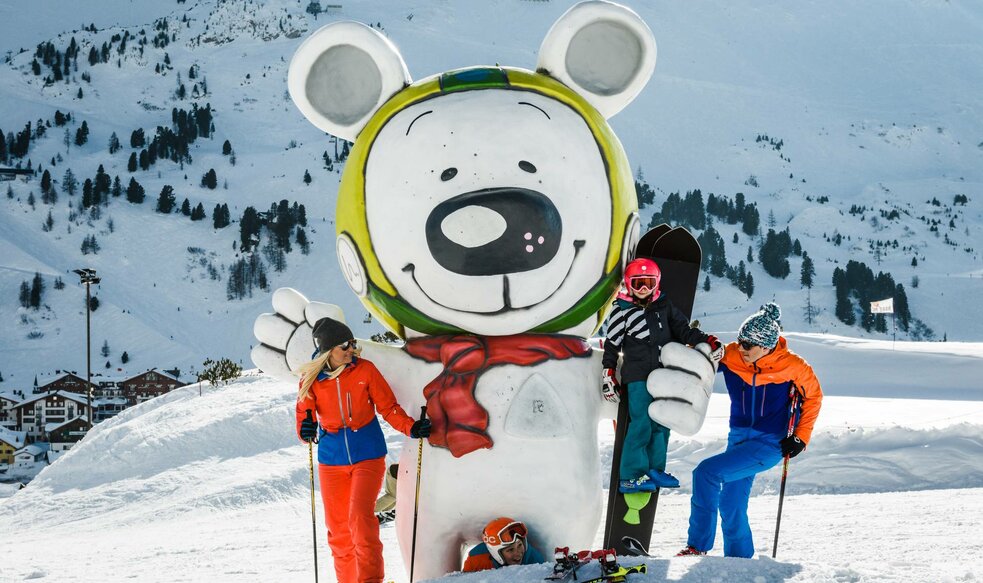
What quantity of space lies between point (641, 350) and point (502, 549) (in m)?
1.07

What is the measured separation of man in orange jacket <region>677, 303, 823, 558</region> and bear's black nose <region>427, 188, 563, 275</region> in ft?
3.32

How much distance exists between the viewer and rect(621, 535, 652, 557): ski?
3.96m

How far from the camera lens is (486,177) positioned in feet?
13.3

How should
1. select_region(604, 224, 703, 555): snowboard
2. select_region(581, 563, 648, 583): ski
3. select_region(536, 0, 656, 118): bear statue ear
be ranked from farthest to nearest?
select_region(604, 224, 703, 555): snowboard, select_region(536, 0, 656, 118): bear statue ear, select_region(581, 563, 648, 583): ski

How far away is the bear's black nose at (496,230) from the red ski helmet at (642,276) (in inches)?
15.9

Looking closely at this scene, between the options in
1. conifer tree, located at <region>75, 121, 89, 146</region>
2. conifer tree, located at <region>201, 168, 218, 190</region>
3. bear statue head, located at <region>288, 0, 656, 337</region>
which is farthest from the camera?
conifer tree, located at <region>75, 121, 89, 146</region>

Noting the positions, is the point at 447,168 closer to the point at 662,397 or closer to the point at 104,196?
the point at 662,397

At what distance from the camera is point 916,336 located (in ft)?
160

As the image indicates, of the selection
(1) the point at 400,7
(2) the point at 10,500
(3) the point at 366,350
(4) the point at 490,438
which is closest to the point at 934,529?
(4) the point at 490,438

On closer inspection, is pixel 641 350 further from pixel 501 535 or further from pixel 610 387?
pixel 501 535

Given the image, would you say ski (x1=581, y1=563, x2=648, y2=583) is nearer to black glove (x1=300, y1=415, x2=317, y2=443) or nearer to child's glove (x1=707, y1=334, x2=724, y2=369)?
child's glove (x1=707, y1=334, x2=724, y2=369)

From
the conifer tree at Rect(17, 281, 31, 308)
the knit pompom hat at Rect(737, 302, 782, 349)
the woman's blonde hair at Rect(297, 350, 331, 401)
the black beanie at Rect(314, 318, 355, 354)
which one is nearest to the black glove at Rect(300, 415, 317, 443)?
the woman's blonde hair at Rect(297, 350, 331, 401)

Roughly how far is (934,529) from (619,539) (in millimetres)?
2529

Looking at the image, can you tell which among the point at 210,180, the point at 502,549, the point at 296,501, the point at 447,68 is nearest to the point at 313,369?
the point at 502,549
